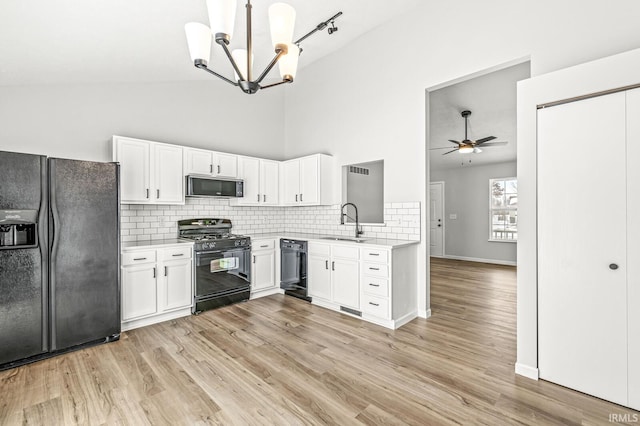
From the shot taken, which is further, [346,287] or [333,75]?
[333,75]

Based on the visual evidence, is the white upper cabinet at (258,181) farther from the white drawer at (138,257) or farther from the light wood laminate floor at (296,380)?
the light wood laminate floor at (296,380)

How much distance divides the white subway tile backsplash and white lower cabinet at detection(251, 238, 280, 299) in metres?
0.66

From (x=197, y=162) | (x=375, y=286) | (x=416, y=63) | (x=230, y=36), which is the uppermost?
(x=416, y=63)

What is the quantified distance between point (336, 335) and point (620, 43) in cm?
342

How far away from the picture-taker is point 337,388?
2227 millimetres

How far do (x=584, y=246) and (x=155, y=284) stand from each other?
13.1 feet

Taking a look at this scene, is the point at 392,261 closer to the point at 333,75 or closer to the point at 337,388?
the point at 337,388

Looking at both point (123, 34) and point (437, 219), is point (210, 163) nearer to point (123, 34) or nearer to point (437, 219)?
point (123, 34)

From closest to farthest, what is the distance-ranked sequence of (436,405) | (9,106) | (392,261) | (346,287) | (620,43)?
1. (436,405)
2. (620,43)
3. (9,106)
4. (392,261)
5. (346,287)

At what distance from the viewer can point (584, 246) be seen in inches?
84.4

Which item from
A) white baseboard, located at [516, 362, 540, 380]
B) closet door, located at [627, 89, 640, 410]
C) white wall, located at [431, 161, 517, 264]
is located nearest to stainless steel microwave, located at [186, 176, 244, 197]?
white baseboard, located at [516, 362, 540, 380]

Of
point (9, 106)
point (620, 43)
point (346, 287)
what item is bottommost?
point (346, 287)

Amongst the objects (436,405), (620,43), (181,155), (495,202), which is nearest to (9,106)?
(181,155)

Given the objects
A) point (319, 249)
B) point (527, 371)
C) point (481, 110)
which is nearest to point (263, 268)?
point (319, 249)
